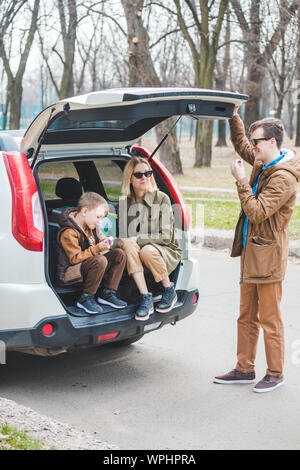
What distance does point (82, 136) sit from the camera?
5.15 metres

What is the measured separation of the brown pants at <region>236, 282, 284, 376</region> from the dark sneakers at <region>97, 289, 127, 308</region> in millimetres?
865

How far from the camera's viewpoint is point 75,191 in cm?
564

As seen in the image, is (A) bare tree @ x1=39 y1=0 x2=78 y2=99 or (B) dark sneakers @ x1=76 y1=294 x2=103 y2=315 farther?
(A) bare tree @ x1=39 y1=0 x2=78 y2=99

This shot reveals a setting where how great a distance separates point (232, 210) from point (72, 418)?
9.53 metres

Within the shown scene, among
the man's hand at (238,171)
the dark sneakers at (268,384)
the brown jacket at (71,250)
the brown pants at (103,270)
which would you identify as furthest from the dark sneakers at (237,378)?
the man's hand at (238,171)

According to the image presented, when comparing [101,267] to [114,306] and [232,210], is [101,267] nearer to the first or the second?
[114,306]

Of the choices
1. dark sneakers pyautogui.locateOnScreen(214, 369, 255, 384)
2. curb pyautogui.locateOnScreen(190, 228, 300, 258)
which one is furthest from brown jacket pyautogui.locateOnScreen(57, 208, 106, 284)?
curb pyautogui.locateOnScreen(190, 228, 300, 258)

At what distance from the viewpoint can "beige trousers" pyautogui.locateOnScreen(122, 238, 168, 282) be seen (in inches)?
193

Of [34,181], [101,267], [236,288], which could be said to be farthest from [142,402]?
[236,288]

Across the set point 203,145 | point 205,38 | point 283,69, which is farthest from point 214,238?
point 283,69

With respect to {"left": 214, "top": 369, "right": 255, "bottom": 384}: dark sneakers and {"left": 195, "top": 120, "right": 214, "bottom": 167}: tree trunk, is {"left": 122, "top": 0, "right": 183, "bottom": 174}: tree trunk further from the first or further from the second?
{"left": 214, "top": 369, "right": 255, "bottom": 384}: dark sneakers

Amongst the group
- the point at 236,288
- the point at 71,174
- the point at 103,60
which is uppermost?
the point at 103,60

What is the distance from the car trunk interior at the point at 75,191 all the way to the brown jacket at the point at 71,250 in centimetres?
9

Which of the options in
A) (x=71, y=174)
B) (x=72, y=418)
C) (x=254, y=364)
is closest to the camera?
(x=72, y=418)
